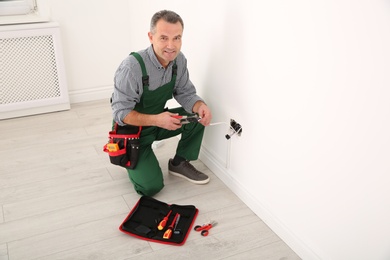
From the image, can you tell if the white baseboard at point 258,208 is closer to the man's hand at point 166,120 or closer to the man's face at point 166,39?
the man's hand at point 166,120

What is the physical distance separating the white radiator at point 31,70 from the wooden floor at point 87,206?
261 millimetres

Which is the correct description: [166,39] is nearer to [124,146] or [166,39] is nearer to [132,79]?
[132,79]

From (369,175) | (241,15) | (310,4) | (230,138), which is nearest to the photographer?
(369,175)

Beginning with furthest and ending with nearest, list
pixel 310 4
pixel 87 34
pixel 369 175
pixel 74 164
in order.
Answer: pixel 87 34 < pixel 74 164 < pixel 310 4 < pixel 369 175

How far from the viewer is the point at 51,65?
127 inches

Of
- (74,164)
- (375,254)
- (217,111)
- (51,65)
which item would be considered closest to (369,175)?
(375,254)

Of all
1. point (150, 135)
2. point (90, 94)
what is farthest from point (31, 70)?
→ point (150, 135)

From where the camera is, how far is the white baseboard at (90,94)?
11.5 feet

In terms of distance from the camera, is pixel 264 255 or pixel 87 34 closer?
pixel 264 255

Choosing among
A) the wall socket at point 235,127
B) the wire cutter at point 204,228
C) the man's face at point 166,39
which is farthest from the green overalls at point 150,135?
the wire cutter at point 204,228

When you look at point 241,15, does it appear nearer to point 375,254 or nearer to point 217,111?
point 217,111

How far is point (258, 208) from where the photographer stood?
213 centimetres

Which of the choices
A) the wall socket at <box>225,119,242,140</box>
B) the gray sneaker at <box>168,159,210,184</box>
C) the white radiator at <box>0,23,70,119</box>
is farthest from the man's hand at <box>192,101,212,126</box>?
the white radiator at <box>0,23,70,119</box>

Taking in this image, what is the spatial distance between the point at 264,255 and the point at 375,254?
0.51 meters
